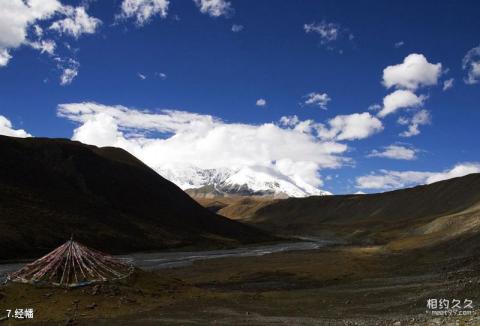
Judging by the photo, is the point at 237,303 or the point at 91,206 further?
the point at 91,206

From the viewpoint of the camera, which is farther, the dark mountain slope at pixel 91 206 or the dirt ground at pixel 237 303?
the dark mountain slope at pixel 91 206

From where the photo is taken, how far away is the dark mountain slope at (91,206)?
284 feet

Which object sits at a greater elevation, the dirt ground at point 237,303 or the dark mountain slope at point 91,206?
the dark mountain slope at point 91,206

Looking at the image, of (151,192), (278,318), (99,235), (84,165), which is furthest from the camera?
(151,192)

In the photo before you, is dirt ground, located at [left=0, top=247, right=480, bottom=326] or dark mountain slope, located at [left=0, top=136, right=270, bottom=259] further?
dark mountain slope, located at [left=0, top=136, right=270, bottom=259]

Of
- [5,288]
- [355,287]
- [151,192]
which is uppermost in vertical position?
[151,192]

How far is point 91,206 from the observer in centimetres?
11000

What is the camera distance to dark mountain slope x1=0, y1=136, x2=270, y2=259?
86562 mm

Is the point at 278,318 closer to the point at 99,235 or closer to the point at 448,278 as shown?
the point at 448,278

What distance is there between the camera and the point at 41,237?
82375mm

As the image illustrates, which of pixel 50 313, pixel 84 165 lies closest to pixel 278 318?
pixel 50 313

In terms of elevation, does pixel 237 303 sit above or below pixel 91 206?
below

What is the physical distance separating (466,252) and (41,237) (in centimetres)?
6140

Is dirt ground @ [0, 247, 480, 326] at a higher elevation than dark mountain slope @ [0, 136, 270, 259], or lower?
lower
